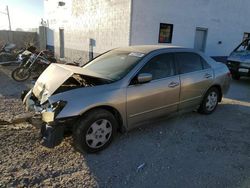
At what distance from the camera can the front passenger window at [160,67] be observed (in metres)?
3.95

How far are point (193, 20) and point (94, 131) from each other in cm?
903

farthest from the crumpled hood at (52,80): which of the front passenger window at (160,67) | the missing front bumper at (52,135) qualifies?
the front passenger window at (160,67)

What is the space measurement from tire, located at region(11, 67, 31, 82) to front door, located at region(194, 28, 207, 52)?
804 cm

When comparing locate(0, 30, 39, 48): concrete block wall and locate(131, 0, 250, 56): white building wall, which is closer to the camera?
locate(131, 0, 250, 56): white building wall

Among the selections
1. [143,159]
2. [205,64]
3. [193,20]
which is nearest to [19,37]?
[193,20]

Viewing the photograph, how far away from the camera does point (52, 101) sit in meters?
3.17

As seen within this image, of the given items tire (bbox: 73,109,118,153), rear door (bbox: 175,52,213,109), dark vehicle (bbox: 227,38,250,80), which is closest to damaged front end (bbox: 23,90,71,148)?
tire (bbox: 73,109,118,153)

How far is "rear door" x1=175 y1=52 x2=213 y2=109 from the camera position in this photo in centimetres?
447

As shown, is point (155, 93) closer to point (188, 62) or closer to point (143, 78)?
point (143, 78)

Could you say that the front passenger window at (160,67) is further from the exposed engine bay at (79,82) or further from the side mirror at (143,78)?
the exposed engine bay at (79,82)

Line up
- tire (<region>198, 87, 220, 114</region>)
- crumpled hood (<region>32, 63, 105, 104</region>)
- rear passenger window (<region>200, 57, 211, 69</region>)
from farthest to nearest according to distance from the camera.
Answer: tire (<region>198, 87, 220, 114</region>), rear passenger window (<region>200, 57, 211, 69</region>), crumpled hood (<region>32, 63, 105, 104</region>)

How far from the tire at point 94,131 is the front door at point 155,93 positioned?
386 millimetres

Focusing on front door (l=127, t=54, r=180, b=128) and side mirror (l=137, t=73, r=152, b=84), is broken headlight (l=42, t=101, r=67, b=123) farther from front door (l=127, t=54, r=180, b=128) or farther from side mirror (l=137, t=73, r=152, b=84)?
side mirror (l=137, t=73, r=152, b=84)

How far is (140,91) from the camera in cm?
374
